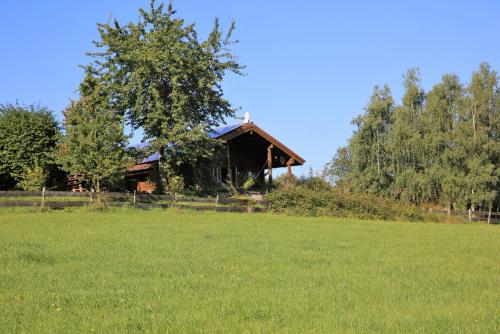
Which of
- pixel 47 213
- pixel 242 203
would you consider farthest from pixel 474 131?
pixel 47 213

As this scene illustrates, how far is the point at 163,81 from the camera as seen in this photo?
32188 mm

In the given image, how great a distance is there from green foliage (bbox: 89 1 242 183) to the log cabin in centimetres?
325

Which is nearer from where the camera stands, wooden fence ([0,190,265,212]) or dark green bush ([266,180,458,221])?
wooden fence ([0,190,265,212])

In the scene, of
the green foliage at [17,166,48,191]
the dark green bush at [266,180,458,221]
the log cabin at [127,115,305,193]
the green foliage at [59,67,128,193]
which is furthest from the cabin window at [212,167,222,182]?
the green foliage at [17,166,48,191]

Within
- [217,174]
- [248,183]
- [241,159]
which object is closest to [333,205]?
[248,183]

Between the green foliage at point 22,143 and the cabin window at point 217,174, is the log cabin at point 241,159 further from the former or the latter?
the green foliage at point 22,143

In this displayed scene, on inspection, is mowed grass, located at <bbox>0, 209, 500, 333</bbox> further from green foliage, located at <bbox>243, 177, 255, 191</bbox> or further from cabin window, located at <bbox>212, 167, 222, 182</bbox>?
cabin window, located at <bbox>212, 167, 222, 182</bbox>

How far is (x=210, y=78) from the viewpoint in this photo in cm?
3256

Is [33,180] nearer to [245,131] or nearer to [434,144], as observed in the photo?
[245,131]

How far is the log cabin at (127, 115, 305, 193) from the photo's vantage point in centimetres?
3644

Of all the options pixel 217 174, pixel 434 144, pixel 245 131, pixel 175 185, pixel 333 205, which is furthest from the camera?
pixel 434 144

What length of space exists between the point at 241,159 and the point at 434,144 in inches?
739

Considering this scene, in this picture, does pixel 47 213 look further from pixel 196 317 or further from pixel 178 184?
pixel 196 317

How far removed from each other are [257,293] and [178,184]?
22.2m
